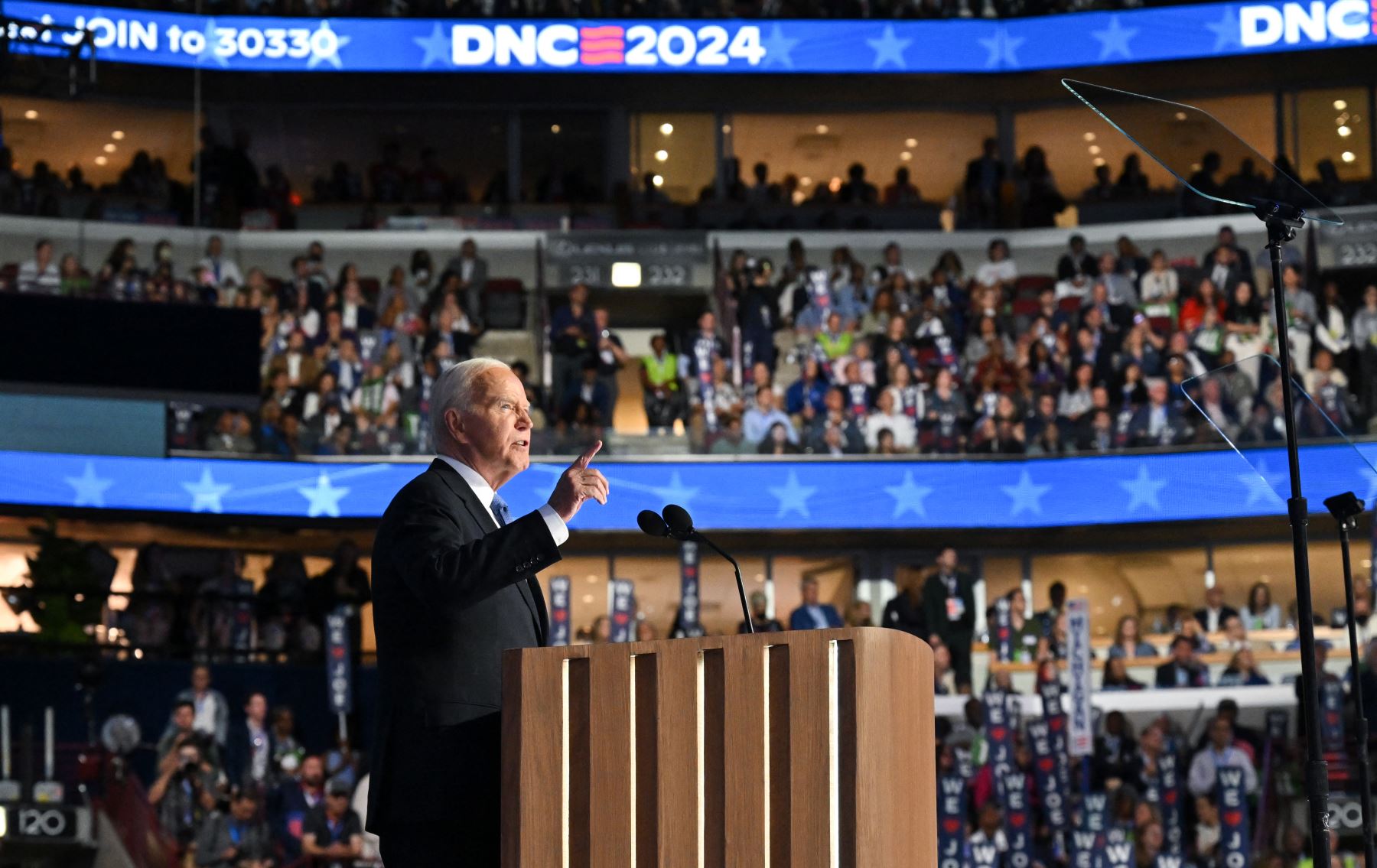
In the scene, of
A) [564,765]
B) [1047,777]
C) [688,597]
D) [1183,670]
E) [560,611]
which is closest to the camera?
[564,765]

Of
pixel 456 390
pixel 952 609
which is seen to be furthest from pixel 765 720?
pixel 952 609

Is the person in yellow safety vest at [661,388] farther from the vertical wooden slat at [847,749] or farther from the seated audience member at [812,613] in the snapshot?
the vertical wooden slat at [847,749]

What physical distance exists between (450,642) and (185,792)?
962 centimetres

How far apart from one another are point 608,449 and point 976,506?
122 inches

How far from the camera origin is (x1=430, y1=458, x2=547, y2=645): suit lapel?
11.9ft

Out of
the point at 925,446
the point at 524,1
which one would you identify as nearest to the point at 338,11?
the point at 524,1

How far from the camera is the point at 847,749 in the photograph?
9.84 feet

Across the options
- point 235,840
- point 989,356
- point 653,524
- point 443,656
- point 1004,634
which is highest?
point 989,356

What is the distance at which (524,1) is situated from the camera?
20.5 metres

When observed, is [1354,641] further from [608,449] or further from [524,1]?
[524,1]

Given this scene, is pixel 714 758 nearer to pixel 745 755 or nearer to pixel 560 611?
pixel 745 755

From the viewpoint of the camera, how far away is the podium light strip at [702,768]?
3.13 m

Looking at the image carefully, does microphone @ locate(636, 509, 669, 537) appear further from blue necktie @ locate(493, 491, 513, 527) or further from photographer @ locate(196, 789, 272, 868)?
photographer @ locate(196, 789, 272, 868)

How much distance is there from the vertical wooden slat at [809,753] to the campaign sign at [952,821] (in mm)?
9530
